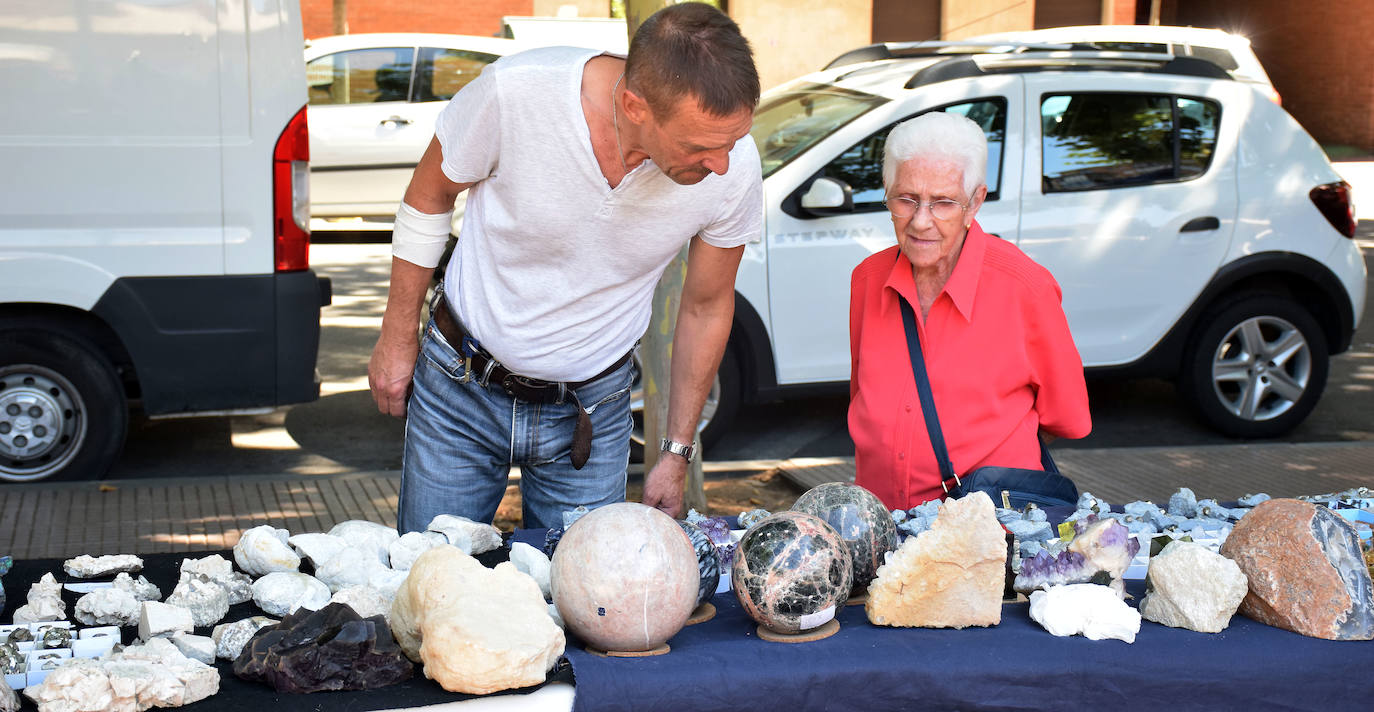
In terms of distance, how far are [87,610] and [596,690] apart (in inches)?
35.3

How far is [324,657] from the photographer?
1897mm

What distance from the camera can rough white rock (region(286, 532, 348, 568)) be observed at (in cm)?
242

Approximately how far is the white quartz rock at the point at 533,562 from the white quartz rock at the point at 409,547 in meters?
0.15

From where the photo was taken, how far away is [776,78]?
1961 cm

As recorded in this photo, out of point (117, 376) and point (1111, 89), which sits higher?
point (1111, 89)

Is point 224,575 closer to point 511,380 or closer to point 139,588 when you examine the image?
point 139,588

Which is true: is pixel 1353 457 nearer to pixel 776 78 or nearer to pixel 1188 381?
pixel 1188 381

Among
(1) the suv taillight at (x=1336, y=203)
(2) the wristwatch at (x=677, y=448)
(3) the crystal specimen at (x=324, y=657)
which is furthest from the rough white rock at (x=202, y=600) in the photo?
(1) the suv taillight at (x=1336, y=203)

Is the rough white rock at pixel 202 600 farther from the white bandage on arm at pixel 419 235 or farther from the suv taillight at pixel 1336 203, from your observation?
the suv taillight at pixel 1336 203

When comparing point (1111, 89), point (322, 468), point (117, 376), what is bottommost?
point (322, 468)

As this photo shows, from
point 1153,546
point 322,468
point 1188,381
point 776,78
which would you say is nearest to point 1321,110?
point 776,78

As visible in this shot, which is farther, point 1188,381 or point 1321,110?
point 1321,110

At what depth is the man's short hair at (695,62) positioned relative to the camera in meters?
2.21

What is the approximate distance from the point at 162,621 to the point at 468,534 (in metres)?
0.61
